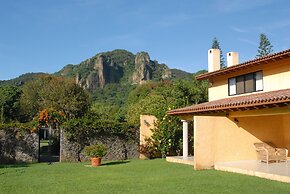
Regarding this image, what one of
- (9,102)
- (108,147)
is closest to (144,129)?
(108,147)

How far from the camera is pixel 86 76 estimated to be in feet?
314

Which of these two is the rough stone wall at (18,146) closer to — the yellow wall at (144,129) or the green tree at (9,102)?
the yellow wall at (144,129)

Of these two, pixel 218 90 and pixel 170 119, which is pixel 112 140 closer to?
pixel 170 119

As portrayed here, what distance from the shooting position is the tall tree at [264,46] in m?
44.6

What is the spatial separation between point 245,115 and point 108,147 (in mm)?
8866

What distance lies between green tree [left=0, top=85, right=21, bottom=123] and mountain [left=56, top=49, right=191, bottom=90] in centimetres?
3765

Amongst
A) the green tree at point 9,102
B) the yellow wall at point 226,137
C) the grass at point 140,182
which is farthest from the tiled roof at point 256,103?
the green tree at point 9,102

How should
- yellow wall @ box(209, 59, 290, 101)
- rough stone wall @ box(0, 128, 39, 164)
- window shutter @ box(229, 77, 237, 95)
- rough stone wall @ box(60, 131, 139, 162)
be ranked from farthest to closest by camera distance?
rough stone wall @ box(60, 131, 139, 162)
window shutter @ box(229, 77, 237, 95)
rough stone wall @ box(0, 128, 39, 164)
yellow wall @ box(209, 59, 290, 101)

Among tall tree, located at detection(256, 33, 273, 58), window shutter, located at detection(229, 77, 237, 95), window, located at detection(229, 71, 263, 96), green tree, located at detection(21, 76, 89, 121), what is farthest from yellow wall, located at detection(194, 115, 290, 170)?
tall tree, located at detection(256, 33, 273, 58)

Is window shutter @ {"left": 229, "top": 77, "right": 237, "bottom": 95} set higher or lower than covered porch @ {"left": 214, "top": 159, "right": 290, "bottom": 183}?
higher

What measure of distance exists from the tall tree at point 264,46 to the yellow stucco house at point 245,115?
91.0 ft

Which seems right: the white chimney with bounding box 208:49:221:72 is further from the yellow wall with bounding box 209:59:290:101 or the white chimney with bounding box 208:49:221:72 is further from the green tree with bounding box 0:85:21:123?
the green tree with bounding box 0:85:21:123

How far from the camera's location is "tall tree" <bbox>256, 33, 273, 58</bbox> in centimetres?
4459

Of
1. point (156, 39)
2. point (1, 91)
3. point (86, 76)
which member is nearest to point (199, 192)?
point (156, 39)
